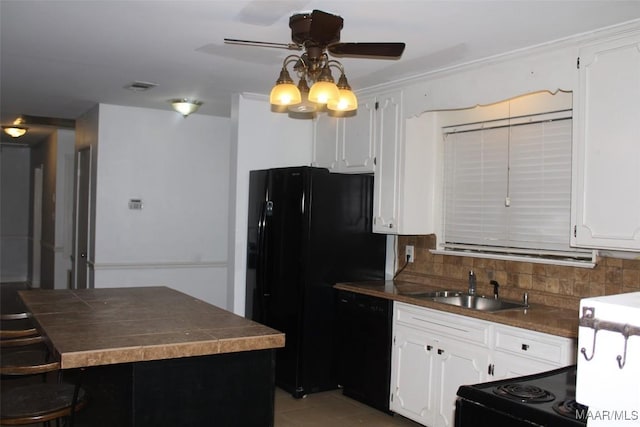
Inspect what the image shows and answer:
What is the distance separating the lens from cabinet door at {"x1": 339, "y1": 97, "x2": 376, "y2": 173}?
4484 mm

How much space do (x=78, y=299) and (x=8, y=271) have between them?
8.35 m

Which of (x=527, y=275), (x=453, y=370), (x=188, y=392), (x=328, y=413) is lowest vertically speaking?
(x=328, y=413)

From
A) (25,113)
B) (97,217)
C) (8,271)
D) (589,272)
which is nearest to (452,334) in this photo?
(589,272)

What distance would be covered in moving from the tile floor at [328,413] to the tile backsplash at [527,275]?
103 centimetres

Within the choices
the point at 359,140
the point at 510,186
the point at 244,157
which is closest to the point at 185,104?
the point at 244,157

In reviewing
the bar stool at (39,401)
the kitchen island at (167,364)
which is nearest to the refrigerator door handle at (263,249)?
the kitchen island at (167,364)

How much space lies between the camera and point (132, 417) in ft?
7.37

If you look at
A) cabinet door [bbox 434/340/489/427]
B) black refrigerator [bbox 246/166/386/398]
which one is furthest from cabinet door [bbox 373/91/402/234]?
cabinet door [bbox 434/340/489/427]

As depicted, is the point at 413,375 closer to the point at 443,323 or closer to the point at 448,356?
the point at 448,356

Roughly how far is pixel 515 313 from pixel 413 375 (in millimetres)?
850

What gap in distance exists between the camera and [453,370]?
11.3 feet

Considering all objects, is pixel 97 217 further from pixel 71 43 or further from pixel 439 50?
pixel 439 50

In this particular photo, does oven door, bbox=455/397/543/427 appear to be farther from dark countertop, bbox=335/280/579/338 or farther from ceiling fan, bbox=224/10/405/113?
ceiling fan, bbox=224/10/405/113

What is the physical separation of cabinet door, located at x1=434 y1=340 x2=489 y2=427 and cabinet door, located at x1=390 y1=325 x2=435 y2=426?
0.22 feet
